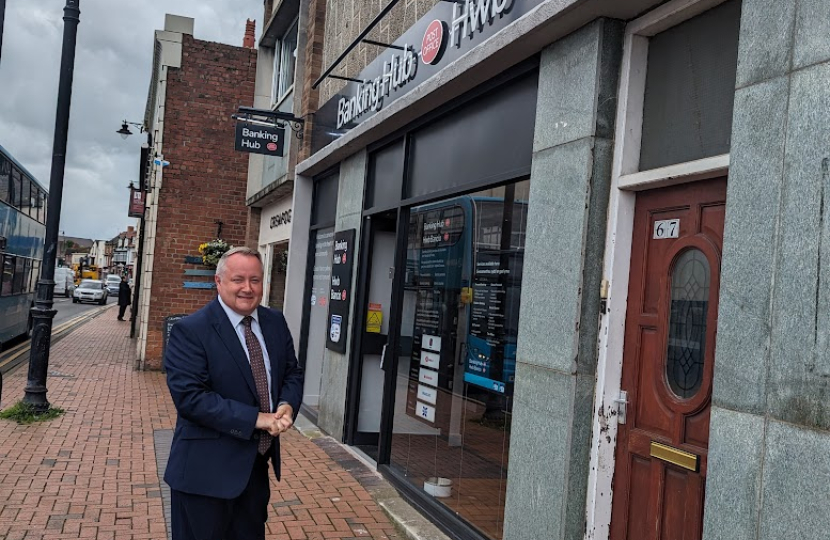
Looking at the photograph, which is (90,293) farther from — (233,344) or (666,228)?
(666,228)

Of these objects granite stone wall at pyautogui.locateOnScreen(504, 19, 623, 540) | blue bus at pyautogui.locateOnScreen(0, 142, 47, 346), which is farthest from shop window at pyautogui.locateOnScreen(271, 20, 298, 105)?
granite stone wall at pyautogui.locateOnScreen(504, 19, 623, 540)

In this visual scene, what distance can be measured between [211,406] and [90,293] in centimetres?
4852

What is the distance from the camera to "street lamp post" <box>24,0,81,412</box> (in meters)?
9.03

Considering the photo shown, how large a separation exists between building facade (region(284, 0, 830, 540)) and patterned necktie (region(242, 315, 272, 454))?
1575 mm

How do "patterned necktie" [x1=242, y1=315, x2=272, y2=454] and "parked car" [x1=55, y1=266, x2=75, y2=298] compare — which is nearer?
"patterned necktie" [x1=242, y1=315, x2=272, y2=454]

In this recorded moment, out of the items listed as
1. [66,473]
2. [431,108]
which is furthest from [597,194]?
[66,473]

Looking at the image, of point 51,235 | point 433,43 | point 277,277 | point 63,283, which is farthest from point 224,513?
point 63,283

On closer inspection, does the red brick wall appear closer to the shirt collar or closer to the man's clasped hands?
the shirt collar

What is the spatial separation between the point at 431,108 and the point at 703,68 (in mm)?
3175

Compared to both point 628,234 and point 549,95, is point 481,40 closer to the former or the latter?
point 549,95

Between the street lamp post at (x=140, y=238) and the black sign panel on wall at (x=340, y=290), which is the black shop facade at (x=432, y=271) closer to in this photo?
the black sign panel on wall at (x=340, y=290)

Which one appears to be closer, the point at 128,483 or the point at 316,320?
the point at 128,483

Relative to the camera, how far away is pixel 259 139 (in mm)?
10898

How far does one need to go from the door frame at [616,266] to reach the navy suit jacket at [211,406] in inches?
70.0
